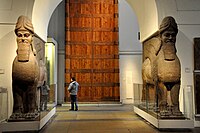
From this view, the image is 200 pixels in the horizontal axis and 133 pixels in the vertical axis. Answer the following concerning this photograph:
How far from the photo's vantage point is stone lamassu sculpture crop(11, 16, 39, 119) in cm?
648

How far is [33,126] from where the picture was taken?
6320mm

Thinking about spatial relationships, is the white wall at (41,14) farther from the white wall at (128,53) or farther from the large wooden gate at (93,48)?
the white wall at (128,53)

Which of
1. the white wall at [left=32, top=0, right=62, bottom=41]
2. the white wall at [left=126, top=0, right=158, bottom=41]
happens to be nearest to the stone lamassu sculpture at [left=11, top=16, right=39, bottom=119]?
the white wall at [left=32, top=0, right=62, bottom=41]

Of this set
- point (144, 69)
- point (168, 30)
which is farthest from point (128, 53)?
point (168, 30)

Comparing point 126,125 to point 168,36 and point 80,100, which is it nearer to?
point 168,36

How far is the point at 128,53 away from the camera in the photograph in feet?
49.2

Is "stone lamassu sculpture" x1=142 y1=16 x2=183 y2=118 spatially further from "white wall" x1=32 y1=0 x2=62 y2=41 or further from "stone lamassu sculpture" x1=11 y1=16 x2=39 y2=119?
"white wall" x1=32 y1=0 x2=62 y2=41

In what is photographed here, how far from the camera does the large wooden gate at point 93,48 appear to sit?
14797mm

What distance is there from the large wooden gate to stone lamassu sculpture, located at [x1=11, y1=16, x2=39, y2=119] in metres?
7.89

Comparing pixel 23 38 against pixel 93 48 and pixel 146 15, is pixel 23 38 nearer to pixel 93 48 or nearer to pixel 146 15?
pixel 146 15

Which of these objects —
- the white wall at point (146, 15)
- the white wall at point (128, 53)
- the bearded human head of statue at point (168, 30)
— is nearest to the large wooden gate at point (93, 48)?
the white wall at point (128, 53)

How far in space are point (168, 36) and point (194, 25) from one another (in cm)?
150

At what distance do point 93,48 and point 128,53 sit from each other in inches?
80.3

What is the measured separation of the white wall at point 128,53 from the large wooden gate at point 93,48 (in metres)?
0.34
